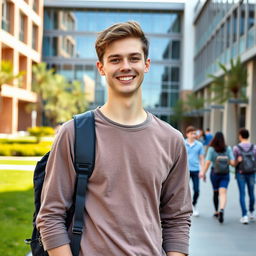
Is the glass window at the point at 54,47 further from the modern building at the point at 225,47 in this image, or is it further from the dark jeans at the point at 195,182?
the dark jeans at the point at 195,182

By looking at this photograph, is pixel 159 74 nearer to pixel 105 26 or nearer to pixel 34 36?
pixel 105 26

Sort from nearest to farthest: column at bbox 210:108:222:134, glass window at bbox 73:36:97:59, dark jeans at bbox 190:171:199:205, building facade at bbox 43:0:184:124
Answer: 1. dark jeans at bbox 190:171:199:205
2. column at bbox 210:108:222:134
3. building facade at bbox 43:0:184:124
4. glass window at bbox 73:36:97:59

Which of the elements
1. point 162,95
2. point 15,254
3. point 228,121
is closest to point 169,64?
point 162,95

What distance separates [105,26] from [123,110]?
5088 centimetres

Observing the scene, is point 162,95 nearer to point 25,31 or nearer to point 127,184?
point 25,31

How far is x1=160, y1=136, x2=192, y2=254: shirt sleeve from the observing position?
7.02 ft

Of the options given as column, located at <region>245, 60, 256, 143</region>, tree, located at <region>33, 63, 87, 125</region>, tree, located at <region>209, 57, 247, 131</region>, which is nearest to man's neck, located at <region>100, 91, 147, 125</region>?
tree, located at <region>209, 57, 247, 131</region>

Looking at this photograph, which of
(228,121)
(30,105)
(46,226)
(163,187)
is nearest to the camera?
(46,226)

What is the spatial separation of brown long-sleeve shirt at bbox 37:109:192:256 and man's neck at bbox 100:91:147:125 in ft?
0.15

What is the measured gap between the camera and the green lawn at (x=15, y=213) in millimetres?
5785

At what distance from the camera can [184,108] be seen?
46.9 metres

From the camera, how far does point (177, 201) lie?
2.17 metres

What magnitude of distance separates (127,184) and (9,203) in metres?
7.33

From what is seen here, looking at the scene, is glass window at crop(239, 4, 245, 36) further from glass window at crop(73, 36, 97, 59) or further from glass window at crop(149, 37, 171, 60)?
glass window at crop(73, 36, 97, 59)
